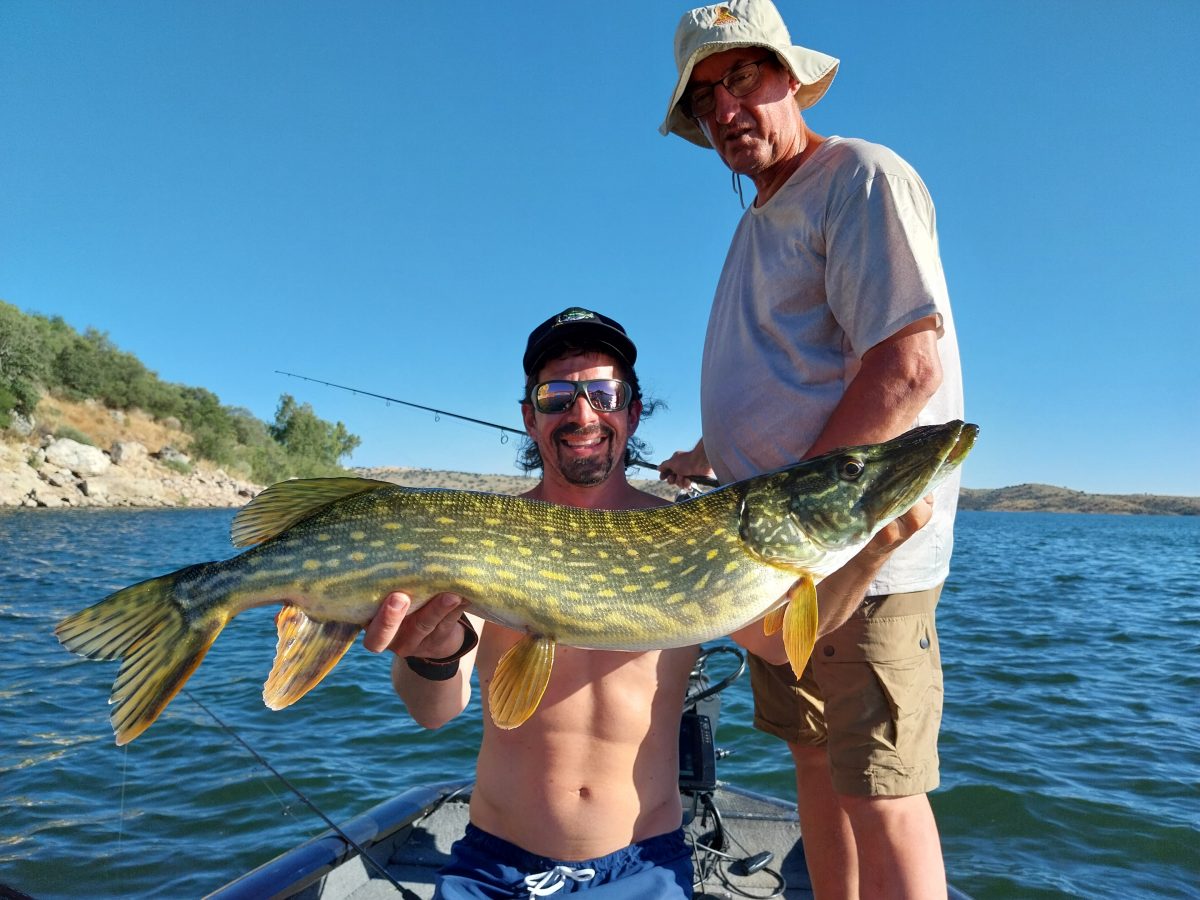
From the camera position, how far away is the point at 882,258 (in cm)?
216

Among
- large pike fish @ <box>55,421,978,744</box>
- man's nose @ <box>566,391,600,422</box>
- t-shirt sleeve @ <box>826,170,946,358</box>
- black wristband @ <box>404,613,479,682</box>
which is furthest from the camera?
man's nose @ <box>566,391,600,422</box>

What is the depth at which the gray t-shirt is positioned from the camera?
217cm

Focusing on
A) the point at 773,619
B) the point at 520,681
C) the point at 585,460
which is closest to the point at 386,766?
the point at 585,460

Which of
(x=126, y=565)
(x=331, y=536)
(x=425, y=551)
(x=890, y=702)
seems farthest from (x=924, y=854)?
(x=126, y=565)

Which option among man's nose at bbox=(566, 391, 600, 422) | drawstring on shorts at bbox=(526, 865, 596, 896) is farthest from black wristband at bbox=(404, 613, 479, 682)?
man's nose at bbox=(566, 391, 600, 422)

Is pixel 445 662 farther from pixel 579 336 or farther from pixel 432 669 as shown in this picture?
pixel 579 336

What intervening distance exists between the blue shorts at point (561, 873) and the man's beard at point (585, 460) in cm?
132

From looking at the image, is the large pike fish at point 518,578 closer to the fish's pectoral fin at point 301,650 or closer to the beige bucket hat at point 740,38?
the fish's pectoral fin at point 301,650

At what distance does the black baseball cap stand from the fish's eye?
122 centimetres

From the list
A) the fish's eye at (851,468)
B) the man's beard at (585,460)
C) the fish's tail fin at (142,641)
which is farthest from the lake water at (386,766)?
the fish's eye at (851,468)

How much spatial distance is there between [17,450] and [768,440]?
149 ft

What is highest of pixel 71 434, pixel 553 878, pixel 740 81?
pixel 71 434

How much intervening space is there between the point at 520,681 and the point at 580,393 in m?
1.20

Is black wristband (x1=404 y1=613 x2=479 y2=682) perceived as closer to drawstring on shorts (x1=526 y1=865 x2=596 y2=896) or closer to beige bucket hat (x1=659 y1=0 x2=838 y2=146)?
drawstring on shorts (x1=526 y1=865 x2=596 y2=896)
